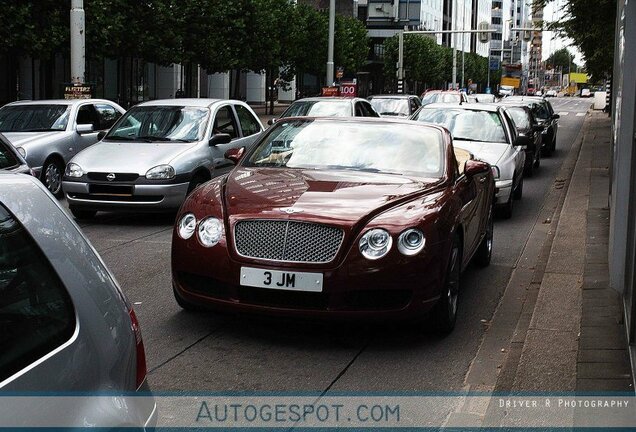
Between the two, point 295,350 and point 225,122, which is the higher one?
point 225,122

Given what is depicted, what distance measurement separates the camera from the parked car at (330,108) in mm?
19016

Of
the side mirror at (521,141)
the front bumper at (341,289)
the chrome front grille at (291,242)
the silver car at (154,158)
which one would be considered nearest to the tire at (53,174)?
the silver car at (154,158)

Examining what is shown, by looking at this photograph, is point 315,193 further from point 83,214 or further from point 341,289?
point 83,214

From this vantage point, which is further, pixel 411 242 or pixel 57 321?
pixel 411 242

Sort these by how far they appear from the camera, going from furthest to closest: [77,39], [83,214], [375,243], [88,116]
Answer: [77,39]
[88,116]
[83,214]
[375,243]

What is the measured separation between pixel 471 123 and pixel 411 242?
8.90 meters

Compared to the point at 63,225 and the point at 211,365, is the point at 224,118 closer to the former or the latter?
the point at 211,365

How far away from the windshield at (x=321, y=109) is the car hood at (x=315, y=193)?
1156 cm

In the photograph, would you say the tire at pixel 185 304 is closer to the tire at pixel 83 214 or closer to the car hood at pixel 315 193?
the car hood at pixel 315 193

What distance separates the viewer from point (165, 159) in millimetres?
11930

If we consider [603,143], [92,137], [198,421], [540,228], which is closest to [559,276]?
[540,228]

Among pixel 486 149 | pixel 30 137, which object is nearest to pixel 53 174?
pixel 30 137

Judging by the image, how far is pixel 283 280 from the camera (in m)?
5.95

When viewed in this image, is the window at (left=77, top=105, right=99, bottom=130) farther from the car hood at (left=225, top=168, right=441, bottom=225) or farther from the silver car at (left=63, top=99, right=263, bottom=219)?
the car hood at (left=225, top=168, right=441, bottom=225)
